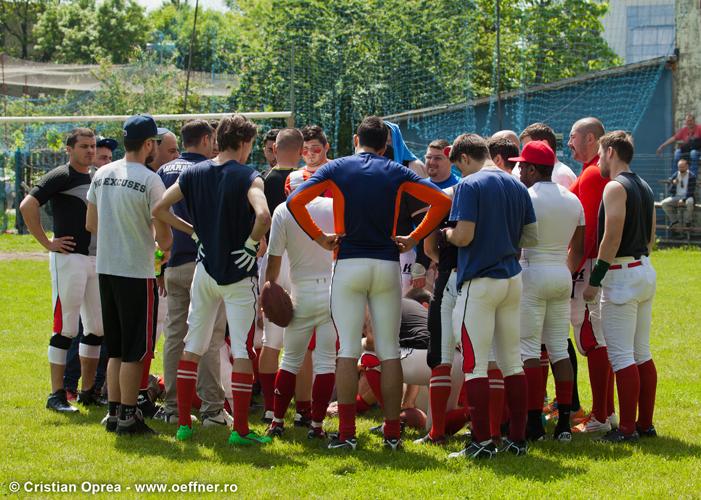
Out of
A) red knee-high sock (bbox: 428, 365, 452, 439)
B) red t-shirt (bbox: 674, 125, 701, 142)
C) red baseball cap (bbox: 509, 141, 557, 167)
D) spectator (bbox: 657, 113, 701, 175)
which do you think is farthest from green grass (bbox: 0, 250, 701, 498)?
red t-shirt (bbox: 674, 125, 701, 142)

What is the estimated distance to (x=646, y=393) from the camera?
6.70 metres

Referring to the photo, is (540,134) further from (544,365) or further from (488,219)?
(544,365)

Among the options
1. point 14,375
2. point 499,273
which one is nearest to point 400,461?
point 499,273

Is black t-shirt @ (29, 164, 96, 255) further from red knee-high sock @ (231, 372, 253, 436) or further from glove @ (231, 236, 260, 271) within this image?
red knee-high sock @ (231, 372, 253, 436)

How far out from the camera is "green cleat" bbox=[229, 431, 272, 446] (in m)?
6.44

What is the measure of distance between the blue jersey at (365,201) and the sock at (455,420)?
1.37m

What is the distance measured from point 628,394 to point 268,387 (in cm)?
263

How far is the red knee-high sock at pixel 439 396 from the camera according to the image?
6523mm

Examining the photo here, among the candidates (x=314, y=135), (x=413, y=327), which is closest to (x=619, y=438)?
(x=413, y=327)

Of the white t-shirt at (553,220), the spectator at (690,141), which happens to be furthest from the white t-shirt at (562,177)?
the spectator at (690,141)

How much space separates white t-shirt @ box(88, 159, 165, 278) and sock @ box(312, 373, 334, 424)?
56.6 inches

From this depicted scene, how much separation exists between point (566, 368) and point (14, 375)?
5.20 metres

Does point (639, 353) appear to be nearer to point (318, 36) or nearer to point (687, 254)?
point (687, 254)

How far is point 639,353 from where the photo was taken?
22.2ft
